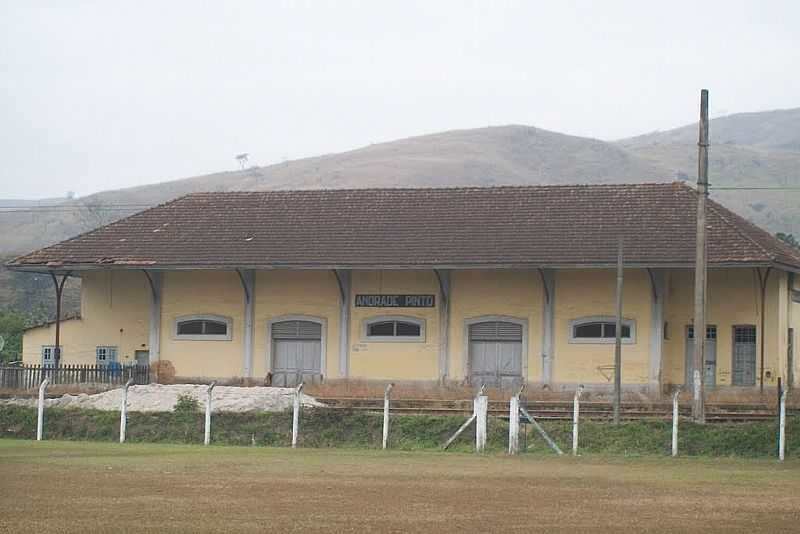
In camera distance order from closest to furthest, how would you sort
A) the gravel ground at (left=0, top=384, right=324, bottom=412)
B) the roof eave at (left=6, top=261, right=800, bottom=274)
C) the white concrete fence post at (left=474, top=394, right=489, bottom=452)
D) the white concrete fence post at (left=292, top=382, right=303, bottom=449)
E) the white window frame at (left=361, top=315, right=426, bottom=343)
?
the white concrete fence post at (left=474, top=394, right=489, bottom=452) < the white concrete fence post at (left=292, top=382, right=303, bottom=449) < the gravel ground at (left=0, top=384, right=324, bottom=412) < the roof eave at (left=6, top=261, right=800, bottom=274) < the white window frame at (left=361, top=315, right=426, bottom=343)

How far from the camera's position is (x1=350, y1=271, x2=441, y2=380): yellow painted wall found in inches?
1439

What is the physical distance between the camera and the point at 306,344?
1484 inches

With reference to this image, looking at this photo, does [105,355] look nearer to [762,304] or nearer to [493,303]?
[493,303]

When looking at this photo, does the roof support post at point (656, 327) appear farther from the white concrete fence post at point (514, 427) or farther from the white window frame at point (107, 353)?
the white window frame at point (107, 353)

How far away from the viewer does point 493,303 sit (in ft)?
119

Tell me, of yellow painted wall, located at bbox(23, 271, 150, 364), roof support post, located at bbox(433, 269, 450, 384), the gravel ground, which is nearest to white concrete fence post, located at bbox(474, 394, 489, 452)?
the gravel ground

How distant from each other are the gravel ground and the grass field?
5666mm

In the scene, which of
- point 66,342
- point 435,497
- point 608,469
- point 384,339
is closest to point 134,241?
point 66,342

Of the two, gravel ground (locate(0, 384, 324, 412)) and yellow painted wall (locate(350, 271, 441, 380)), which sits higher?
yellow painted wall (locate(350, 271, 441, 380))

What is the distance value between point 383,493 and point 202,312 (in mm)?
21889

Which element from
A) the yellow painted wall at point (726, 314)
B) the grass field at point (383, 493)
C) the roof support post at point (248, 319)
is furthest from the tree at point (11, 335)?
the grass field at point (383, 493)

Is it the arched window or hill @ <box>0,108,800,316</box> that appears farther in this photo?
hill @ <box>0,108,800,316</box>

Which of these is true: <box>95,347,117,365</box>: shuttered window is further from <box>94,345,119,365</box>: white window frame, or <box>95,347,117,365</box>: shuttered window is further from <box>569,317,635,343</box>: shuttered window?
<box>569,317,635,343</box>: shuttered window

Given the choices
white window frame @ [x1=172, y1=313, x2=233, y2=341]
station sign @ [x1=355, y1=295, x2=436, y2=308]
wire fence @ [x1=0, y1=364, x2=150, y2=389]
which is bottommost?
wire fence @ [x1=0, y1=364, x2=150, y2=389]
